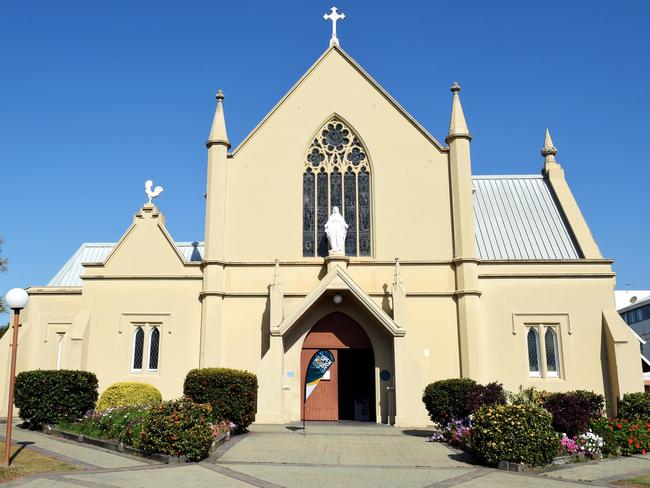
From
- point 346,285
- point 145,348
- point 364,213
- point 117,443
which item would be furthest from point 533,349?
point 117,443

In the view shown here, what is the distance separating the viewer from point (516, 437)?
1359 centimetres

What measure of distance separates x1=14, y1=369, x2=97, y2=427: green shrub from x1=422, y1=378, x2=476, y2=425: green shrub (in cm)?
1083

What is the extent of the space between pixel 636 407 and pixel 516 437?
686 cm

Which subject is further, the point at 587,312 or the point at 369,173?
the point at 369,173

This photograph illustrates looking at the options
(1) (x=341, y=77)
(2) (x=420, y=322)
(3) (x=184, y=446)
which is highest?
(1) (x=341, y=77)

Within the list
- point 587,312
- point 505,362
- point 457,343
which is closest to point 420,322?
point 457,343

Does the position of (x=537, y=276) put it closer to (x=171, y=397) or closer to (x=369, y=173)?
(x=369, y=173)

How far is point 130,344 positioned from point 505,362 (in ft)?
48.1

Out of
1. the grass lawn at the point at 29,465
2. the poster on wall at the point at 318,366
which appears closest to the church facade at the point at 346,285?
the poster on wall at the point at 318,366

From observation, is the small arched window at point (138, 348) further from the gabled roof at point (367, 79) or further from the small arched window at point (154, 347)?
the gabled roof at point (367, 79)

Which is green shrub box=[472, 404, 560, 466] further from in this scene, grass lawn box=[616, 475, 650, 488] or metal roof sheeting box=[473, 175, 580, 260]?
metal roof sheeting box=[473, 175, 580, 260]

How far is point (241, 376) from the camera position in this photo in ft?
62.1

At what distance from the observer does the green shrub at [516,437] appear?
44.1 feet

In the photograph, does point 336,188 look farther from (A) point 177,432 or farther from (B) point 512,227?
(A) point 177,432
